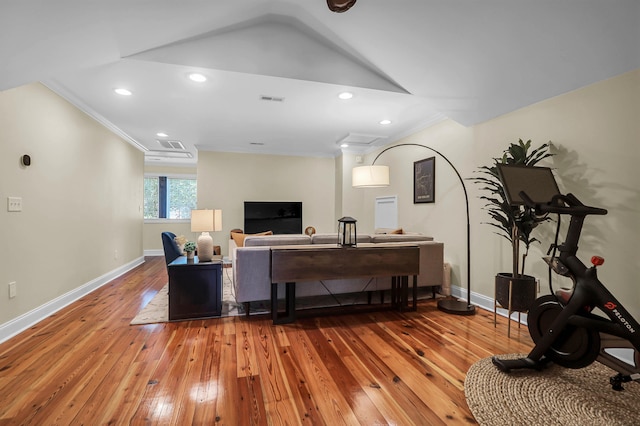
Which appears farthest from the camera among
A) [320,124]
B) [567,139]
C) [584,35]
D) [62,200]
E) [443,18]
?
[320,124]

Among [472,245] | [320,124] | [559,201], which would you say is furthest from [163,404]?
[320,124]

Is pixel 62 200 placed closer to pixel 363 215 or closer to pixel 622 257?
pixel 363 215

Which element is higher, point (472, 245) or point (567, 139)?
point (567, 139)

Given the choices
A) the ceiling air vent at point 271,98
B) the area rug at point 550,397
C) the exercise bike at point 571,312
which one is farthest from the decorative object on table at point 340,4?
the area rug at point 550,397

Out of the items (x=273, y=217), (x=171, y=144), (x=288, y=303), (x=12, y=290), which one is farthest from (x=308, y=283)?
(x=171, y=144)

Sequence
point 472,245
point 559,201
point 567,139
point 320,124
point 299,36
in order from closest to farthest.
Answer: point 559,201 < point 567,139 < point 299,36 < point 472,245 < point 320,124

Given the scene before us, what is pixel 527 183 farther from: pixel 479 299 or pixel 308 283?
pixel 308 283

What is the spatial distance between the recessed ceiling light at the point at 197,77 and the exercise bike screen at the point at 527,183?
2686 mm

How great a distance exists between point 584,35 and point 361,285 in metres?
2.78

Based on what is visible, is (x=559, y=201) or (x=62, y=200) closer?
(x=559, y=201)

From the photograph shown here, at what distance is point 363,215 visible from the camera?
620 cm

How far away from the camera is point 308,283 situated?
3.18m

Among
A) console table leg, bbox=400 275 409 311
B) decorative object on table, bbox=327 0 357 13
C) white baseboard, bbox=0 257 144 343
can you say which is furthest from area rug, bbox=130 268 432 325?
decorative object on table, bbox=327 0 357 13

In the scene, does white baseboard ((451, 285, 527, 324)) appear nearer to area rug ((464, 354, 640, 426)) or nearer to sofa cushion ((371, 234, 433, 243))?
sofa cushion ((371, 234, 433, 243))
